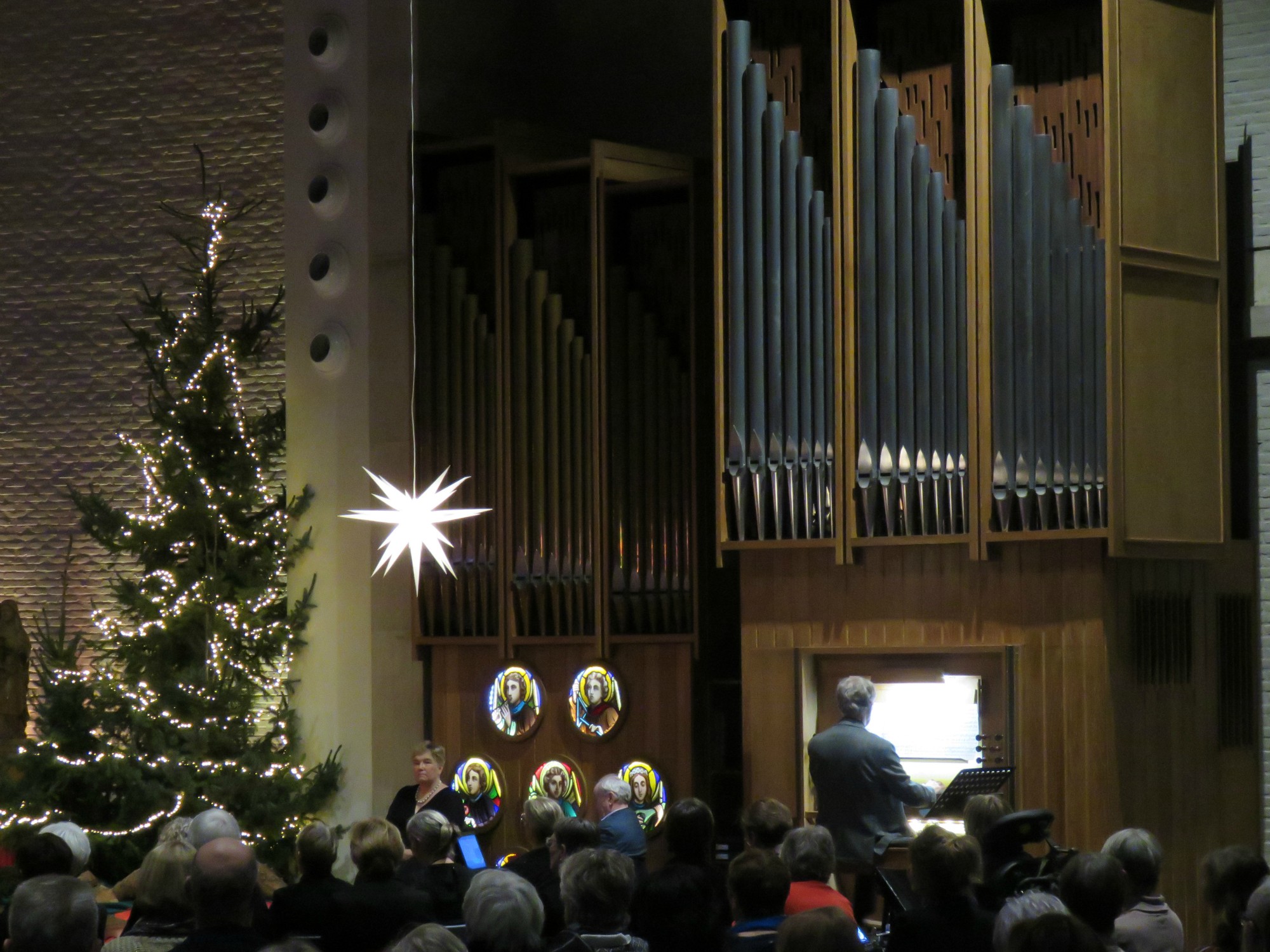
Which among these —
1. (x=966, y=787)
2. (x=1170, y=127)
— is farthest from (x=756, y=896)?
(x=1170, y=127)

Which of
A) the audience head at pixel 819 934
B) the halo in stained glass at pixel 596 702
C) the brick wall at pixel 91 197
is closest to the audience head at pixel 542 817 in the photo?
the audience head at pixel 819 934

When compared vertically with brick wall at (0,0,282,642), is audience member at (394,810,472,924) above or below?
below

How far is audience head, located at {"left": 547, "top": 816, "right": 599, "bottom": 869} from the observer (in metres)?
5.97

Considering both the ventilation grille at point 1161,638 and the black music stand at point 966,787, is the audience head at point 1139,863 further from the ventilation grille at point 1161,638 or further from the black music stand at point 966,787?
the ventilation grille at point 1161,638

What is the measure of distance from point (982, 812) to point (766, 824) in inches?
29.1

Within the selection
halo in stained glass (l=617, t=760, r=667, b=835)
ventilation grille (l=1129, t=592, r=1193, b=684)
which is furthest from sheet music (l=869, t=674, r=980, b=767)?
halo in stained glass (l=617, t=760, r=667, b=835)

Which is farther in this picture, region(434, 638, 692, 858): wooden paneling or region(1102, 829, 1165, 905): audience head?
region(434, 638, 692, 858): wooden paneling

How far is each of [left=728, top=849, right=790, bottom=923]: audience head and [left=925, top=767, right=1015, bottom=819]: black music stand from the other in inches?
92.0

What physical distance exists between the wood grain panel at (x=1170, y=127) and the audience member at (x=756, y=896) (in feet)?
14.4

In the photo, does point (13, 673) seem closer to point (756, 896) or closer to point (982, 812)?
point (982, 812)

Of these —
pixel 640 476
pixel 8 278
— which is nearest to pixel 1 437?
pixel 8 278

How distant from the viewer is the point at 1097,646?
26.3ft

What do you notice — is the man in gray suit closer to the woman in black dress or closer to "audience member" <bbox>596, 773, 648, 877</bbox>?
"audience member" <bbox>596, 773, 648, 877</bbox>

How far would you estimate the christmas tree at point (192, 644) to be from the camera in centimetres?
990
